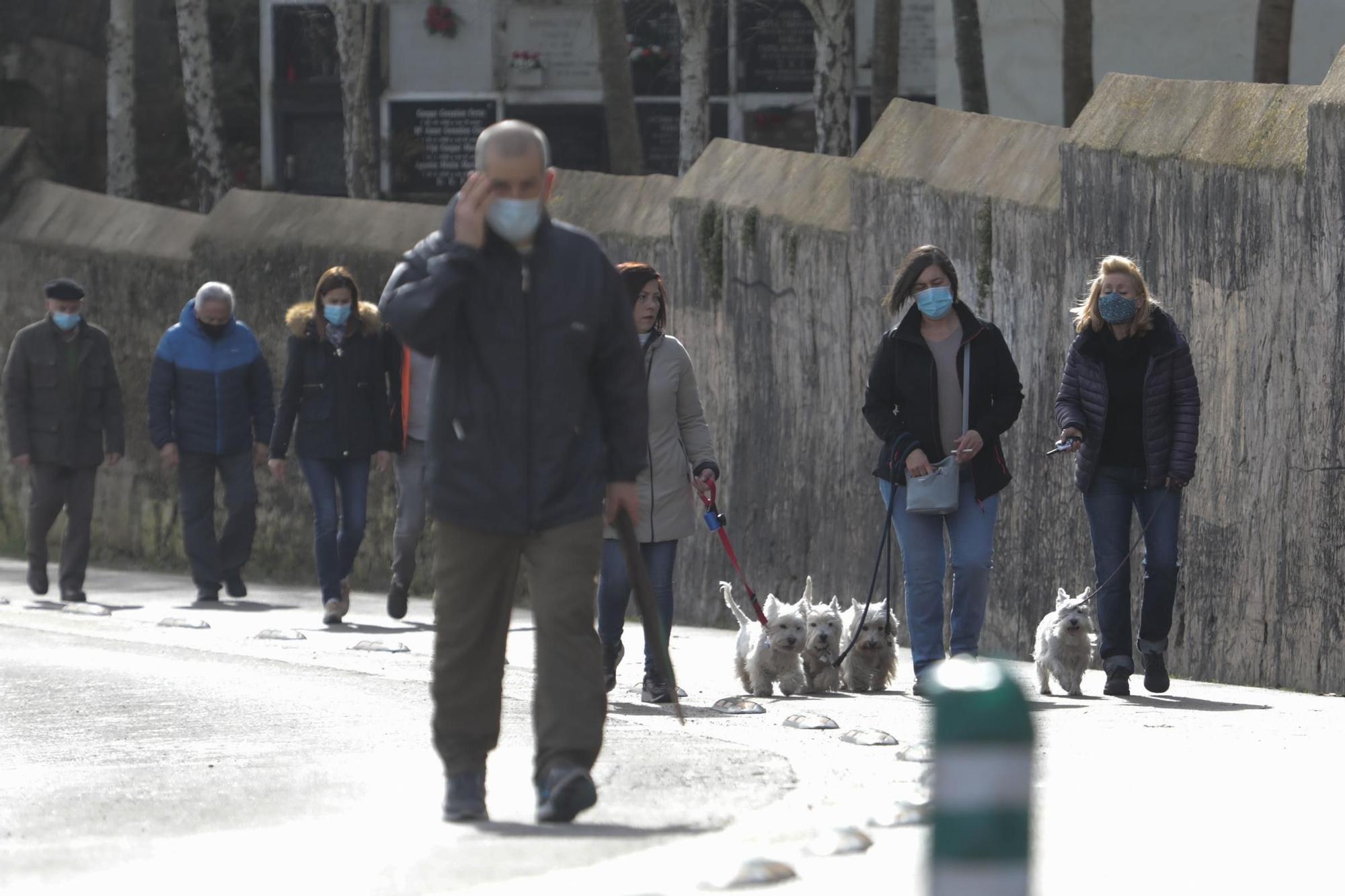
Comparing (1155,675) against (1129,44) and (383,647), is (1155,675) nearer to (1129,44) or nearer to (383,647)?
(383,647)

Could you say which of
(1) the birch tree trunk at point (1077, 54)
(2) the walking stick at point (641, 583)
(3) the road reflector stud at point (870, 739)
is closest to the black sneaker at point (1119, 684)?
(3) the road reflector stud at point (870, 739)

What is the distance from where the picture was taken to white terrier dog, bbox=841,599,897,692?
36.1 ft

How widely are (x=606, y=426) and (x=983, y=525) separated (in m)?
3.76

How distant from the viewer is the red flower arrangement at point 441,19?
36.3 meters

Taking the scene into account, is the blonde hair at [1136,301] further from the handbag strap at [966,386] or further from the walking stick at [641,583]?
the walking stick at [641,583]

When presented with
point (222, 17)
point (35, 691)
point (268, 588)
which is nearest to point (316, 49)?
point (222, 17)

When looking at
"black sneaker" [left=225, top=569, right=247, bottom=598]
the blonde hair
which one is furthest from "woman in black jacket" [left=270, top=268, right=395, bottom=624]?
the blonde hair

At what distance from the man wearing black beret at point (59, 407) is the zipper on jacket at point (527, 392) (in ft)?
32.3

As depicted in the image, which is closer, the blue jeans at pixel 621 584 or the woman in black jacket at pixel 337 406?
the blue jeans at pixel 621 584

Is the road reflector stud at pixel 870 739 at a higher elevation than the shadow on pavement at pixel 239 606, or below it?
higher

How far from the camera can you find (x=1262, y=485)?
35.2 ft

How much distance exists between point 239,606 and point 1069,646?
647 cm

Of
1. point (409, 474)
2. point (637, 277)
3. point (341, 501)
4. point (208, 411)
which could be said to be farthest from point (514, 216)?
point (208, 411)

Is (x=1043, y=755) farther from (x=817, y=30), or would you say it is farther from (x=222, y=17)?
(x=222, y=17)
